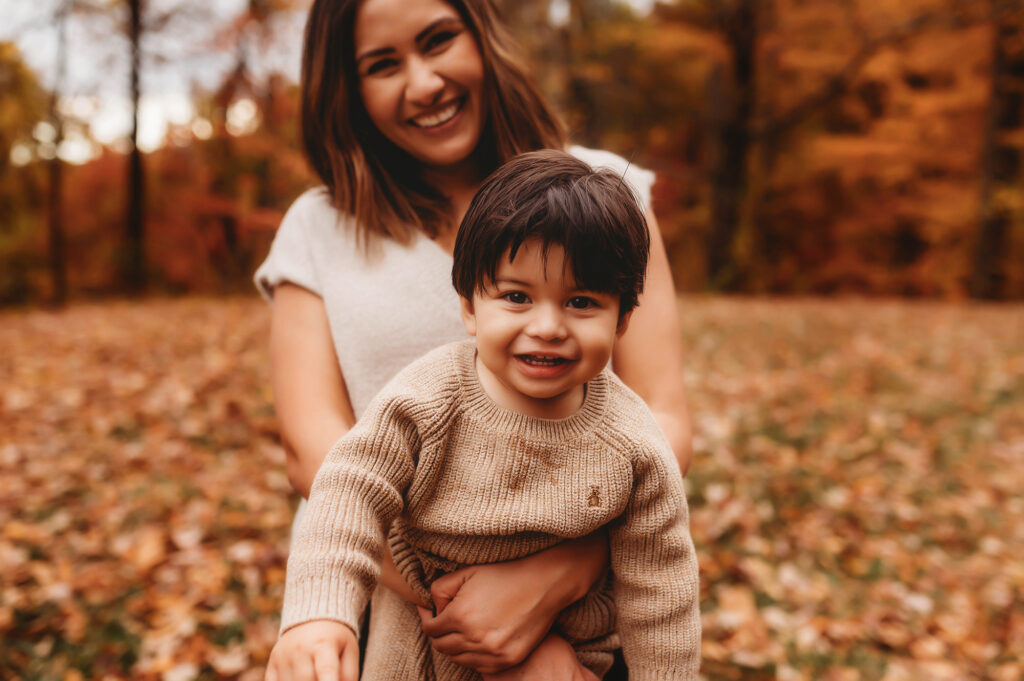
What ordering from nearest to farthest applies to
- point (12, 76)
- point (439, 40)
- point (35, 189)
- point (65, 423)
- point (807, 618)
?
point (439, 40) < point (807, 618) < point (65, 423) < point (12, 76) < point (35, 189)

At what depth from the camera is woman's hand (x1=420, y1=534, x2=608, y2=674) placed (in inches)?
51.4

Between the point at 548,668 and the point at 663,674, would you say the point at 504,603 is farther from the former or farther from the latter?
the point at 663,674

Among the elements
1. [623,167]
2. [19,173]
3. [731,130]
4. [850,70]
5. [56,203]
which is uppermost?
[850,70]

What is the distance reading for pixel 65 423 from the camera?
5.66m

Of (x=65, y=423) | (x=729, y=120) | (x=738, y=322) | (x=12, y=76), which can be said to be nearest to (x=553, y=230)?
(x=65, y=423)

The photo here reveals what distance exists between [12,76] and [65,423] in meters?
13.9

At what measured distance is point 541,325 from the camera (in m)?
1.20

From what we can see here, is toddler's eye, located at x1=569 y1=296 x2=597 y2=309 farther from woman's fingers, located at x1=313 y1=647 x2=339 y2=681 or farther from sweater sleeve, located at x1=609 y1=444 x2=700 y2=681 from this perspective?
woman's fingers, located at x1=313 y1=647 x2=339 y2=681

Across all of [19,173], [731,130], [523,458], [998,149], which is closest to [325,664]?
[523,458]

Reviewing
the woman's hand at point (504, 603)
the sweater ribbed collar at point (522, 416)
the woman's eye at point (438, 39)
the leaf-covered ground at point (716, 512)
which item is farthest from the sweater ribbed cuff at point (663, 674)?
the leaf-covered ground at point (716, 512)

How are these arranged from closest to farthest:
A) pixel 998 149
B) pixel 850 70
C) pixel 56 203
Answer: pixel 850 70 → pixel 998 149 → pixel 56 203

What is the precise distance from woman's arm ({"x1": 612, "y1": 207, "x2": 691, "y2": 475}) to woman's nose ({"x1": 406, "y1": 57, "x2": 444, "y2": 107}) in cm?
55

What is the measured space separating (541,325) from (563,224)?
0.17 meters

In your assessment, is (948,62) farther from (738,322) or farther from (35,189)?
(35,189)
